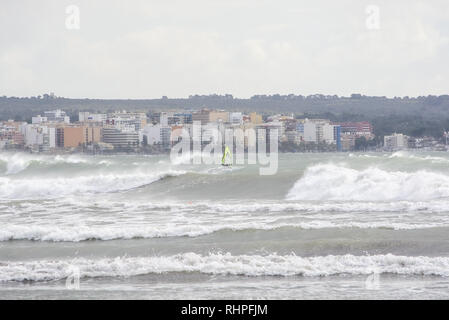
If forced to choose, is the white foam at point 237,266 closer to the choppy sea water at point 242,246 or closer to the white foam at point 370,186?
the choppy sea water at point 242,246

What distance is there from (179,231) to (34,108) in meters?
148

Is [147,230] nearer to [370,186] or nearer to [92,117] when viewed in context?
[370,186]

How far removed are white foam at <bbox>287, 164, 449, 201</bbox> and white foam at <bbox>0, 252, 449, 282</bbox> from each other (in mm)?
11520

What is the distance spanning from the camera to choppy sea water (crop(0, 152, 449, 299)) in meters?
11.1

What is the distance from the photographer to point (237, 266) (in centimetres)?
1245

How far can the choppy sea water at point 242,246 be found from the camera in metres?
11.1

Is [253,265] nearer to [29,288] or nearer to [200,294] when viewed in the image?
[200,294]

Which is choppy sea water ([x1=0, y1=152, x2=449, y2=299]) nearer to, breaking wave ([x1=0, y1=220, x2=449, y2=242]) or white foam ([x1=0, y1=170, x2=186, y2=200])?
breaking wave ([x1=0, y1=220, x2=449, y2=242])

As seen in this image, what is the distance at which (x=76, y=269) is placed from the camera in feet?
41.4

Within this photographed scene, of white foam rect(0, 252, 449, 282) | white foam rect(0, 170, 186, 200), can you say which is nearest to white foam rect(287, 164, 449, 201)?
white foam rect(0, 170, 186, 200)

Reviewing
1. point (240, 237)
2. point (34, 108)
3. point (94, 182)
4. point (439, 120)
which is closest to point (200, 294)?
point (240, 237)

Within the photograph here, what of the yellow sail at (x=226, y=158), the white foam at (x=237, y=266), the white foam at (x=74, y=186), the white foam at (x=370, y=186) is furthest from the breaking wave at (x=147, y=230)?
the yellow sail at (x=226, y=158)

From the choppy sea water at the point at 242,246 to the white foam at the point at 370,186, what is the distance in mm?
70

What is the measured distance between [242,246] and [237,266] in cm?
208
